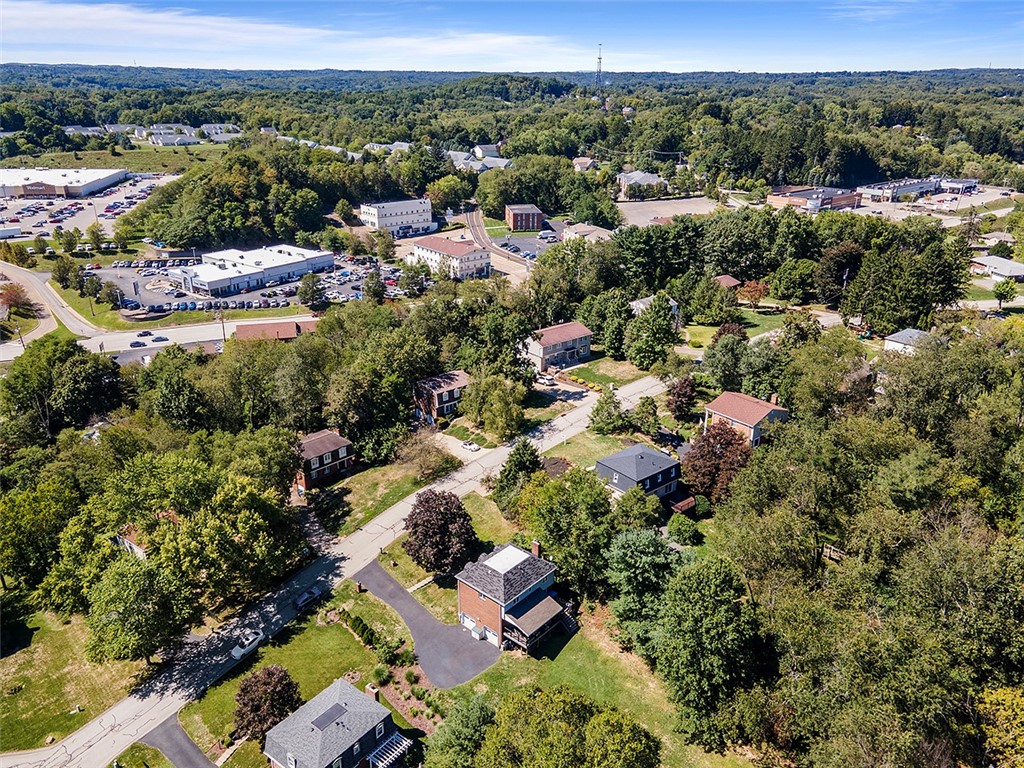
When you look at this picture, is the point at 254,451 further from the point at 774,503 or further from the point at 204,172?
the point at 204,172

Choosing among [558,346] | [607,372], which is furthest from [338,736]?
[558,346]

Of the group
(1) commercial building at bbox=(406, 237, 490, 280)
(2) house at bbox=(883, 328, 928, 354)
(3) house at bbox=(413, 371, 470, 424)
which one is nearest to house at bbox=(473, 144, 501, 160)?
(1) commercial building at bbox=(406, 237, 490, 280)

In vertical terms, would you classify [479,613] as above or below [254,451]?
below

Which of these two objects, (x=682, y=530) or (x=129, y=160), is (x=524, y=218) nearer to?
(x=682, y=530)

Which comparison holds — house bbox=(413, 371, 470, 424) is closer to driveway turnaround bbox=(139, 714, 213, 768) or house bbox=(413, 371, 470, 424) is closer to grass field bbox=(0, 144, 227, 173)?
driveway turnaround bbox=(139, 714, 213, 768)

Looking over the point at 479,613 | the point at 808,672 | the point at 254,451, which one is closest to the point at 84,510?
the point at 254,451

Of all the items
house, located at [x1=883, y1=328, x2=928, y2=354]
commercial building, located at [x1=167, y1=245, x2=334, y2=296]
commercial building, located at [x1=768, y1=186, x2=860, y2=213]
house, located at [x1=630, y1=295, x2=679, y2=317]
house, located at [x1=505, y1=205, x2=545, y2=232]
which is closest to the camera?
house, located at [x1=883, y1=328, x2=928, y2=354]
